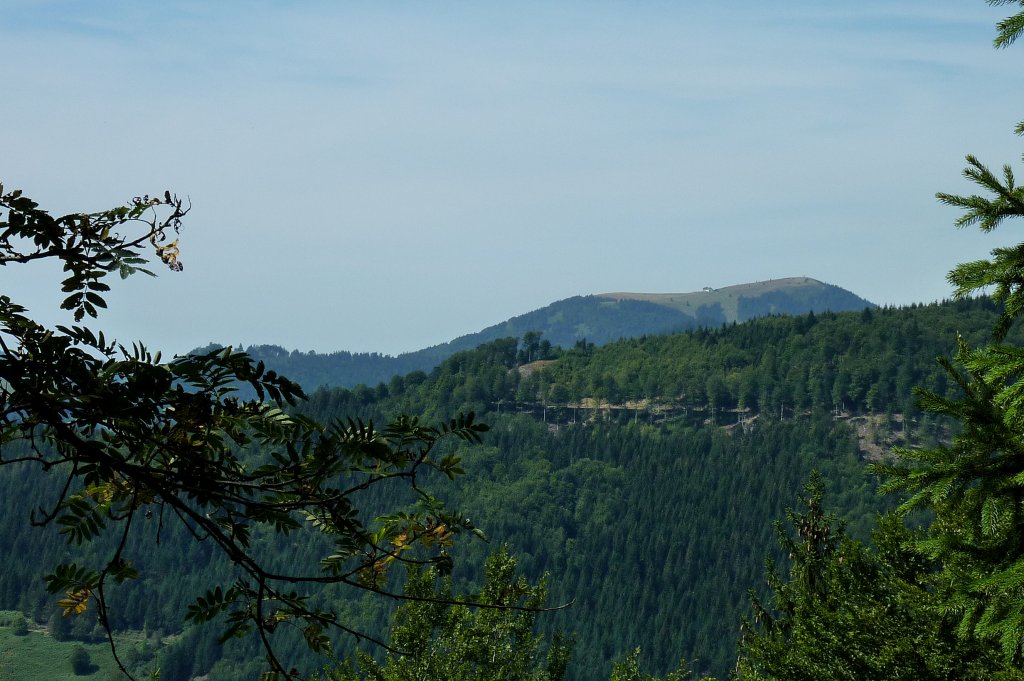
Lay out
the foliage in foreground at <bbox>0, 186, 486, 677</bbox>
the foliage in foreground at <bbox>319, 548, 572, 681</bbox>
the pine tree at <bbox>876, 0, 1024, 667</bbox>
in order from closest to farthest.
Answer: the foliage in foreground at <bbox>0, 186, 486, 677</bbox>, the pine tree at <bbox>876, 0, 1024, 667</bbox>, the foliage in foreground at <bbox>319, 548, 572, 681</bbox>

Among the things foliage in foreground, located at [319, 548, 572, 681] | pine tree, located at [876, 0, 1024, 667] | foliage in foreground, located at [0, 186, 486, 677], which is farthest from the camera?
foliage in foreground, located at [319, 548, 572, 681]

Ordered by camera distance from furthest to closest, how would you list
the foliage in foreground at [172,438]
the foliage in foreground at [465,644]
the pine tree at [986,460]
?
the foliage in foreground at [465,644] → the pine tree at [986,460] → the foliage in foreground at [172,438]

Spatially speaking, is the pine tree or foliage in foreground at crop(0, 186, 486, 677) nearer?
foliage in foreground at crop(0, 186, 486, 677)

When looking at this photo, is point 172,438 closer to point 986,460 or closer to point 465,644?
point 986,460

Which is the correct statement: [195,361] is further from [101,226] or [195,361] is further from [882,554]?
[882,554]

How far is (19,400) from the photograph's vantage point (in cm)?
348

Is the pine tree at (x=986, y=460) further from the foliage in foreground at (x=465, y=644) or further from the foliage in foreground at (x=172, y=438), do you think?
the foliage in foreground at (x=465, y=644)

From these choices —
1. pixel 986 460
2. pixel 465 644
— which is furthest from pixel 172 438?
pixel 465 644

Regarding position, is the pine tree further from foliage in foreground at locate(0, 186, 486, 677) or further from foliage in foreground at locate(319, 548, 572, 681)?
foliage in foreground at locate(319, 548, 572, 681)

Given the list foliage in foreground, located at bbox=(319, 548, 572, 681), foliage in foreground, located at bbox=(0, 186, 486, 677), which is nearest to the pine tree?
foliage in foreground, located at bbox=(0, 186, 486, 677)

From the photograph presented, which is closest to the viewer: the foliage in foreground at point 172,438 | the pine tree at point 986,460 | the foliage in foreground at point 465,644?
the foliage in foreground at point 172,438

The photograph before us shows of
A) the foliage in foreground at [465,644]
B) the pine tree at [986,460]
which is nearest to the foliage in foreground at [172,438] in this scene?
the pine tree at [986,460]

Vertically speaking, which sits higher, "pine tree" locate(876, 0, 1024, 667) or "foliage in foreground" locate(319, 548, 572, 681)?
"pine tree" locate(876, 0, 1024, 667)

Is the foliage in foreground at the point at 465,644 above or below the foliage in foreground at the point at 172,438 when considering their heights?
below
